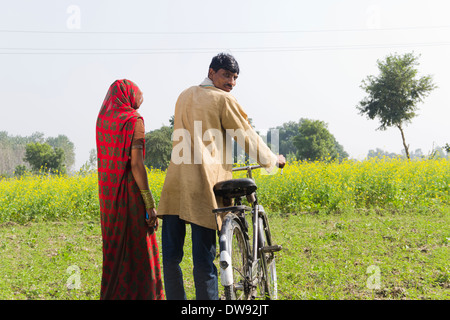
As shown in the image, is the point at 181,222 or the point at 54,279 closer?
the point at 181,222

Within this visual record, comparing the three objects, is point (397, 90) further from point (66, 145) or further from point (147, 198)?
point (66, 145)

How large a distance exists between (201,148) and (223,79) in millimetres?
535

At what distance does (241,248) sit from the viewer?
135 inches

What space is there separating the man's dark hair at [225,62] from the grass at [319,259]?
2325mm

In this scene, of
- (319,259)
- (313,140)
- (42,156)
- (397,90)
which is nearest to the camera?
(319,259)

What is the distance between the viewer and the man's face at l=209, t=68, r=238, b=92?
3.33 metres

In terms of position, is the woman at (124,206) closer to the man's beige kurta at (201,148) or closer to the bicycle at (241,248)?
the man's beige kurta at (201,148)

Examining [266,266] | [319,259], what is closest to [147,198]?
[266,266]

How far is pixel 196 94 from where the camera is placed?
10.8 ft

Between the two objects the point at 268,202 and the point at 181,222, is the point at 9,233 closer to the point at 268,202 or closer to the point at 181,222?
the point at 268,202

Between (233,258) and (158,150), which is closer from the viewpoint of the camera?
(233,258)

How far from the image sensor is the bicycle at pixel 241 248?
2.91m
